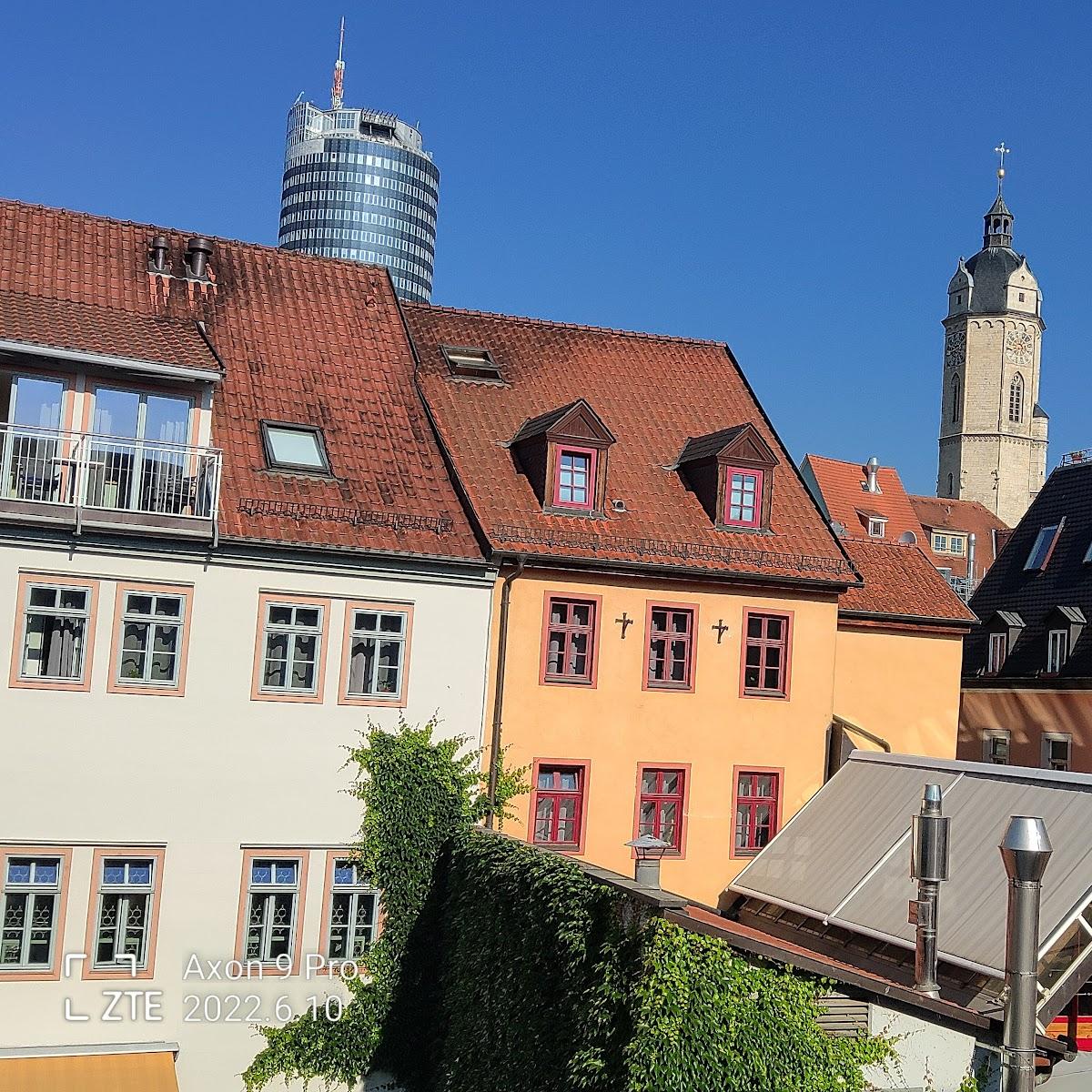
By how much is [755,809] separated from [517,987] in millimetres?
7622

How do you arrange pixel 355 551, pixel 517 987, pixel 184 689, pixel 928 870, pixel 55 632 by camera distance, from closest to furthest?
pixel 928 870 → pixel 517 987 → pixel 55 632 → pixel 184 689 → pixel 355 551

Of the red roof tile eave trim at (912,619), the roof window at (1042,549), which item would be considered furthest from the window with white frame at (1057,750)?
the red roof tile eave trim at (912,619)

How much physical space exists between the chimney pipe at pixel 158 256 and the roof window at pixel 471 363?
5085 mm

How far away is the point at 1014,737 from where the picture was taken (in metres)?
34.6

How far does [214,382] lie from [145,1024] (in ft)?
30.4

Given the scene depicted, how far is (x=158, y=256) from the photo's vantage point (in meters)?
22.2

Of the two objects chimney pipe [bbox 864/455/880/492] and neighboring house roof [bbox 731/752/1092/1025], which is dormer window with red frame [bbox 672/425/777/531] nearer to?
neighboring house roof [bbox 731/752/1092/1025]

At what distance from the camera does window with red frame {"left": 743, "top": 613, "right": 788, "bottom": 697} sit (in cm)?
2294

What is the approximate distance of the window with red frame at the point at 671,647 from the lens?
22.2m

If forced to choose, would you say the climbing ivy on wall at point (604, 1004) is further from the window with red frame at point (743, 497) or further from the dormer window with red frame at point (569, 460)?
the window with red frame at point (743, 497)

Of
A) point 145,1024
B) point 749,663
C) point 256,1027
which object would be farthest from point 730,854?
point 145,1024

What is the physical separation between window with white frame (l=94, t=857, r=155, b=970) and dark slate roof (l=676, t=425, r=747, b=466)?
1138 cm

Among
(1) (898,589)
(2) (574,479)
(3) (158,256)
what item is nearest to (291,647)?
(2) (574,479)

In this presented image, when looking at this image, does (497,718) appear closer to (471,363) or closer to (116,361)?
(471,363)
